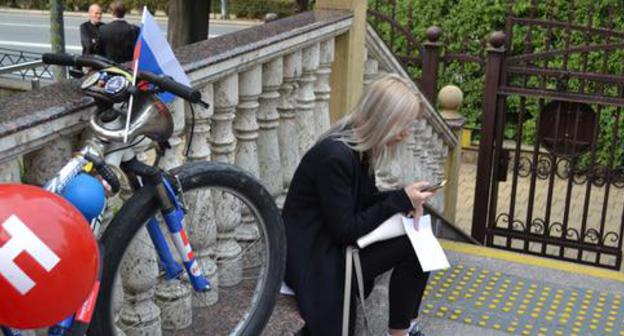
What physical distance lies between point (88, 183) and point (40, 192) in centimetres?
27

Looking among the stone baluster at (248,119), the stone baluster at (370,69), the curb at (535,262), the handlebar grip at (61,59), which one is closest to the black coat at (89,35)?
the stone baluster at (370,69)

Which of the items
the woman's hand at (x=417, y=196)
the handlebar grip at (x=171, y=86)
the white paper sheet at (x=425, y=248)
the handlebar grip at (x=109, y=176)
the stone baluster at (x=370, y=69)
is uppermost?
the handlebar grip at (x=171, y=86)

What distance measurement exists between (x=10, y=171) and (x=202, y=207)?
953 mm

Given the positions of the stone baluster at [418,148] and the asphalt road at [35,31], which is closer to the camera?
the stone baluster at [418,148]

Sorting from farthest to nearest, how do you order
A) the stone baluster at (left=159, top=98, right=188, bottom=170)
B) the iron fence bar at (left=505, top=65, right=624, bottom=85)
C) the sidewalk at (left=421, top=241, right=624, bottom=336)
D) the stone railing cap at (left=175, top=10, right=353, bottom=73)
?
the iron fence bar at (left=505, top=65, right=624, bottom=85) < the sidewalk at (left=421, top=241, right=624, bottom=336) < the stone railing cap at (left=175, top=10, right=353, bottom=73) < the stone baluster at (left=159, top=98, right=188, bottom=170)

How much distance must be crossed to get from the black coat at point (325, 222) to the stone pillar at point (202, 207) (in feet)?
1.21

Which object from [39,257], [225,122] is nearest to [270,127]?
[225,122]

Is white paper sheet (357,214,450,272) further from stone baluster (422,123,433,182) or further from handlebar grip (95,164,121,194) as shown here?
stone baluster (422,123,433,182)

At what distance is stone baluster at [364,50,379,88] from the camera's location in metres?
4.73

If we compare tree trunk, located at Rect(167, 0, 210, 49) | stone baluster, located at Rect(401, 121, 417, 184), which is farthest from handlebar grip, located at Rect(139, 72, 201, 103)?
tree trunk, located at Rect(167, 0, 210, 49)

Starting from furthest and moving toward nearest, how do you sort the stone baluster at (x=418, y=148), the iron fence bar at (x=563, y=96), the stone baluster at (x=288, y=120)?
the iron fence bar at (x=563, y=96) → the stone baluster at (x=418, y=148) → the stone baluster at (x=288, y=120)

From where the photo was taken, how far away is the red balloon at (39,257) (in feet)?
4.61

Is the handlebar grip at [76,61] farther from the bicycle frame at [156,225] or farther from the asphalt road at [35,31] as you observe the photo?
the asphalt road at [35,31]

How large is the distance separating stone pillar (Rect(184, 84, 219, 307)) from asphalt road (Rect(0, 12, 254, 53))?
50.4 feet
